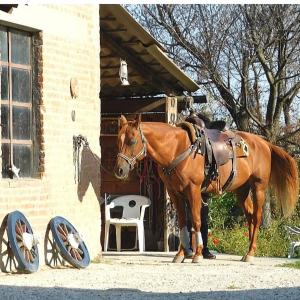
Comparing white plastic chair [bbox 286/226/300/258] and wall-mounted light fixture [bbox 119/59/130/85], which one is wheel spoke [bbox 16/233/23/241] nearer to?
wall-mounted light fixture [bbox 119/59/130/85]

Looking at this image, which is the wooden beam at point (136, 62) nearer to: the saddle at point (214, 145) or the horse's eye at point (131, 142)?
the saddle at point (214, 145)

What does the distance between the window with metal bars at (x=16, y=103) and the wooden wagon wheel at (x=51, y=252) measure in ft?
2.73

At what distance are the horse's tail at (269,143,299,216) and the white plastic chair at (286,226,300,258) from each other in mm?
575

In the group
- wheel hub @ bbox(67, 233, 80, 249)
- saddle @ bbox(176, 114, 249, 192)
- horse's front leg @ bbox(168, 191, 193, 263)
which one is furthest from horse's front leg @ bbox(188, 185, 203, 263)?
wheel hub @ bbox(67, 233, 80, 249)

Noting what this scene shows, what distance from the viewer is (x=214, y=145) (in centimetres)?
1228

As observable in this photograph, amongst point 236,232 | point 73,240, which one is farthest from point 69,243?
point 236,232

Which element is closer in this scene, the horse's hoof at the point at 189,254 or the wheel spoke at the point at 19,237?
the wheel spoke at the point at 19,237

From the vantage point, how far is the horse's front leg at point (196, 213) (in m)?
11.8

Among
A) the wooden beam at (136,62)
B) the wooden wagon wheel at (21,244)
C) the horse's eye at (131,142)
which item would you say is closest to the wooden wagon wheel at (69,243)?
the wooden wagon wheel at (21,244)

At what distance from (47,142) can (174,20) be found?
32.0 ft

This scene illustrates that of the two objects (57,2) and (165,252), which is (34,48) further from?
(165,252)

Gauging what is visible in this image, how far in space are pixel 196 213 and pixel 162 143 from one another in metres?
1.10

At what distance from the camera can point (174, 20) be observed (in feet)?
66.4

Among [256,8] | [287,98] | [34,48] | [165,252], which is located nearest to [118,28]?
[34,48]
